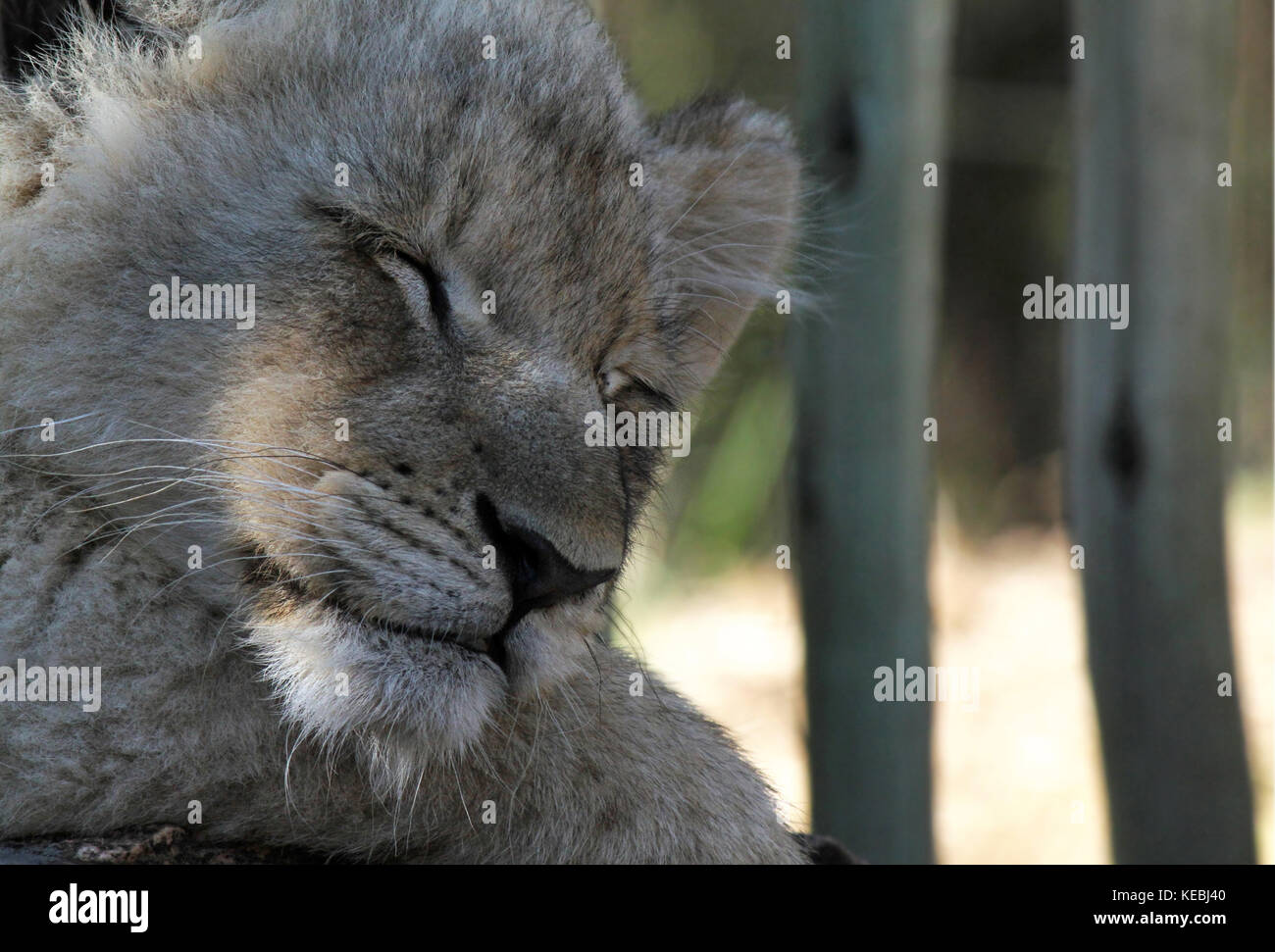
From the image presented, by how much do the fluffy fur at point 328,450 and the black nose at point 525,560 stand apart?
0.02 meters

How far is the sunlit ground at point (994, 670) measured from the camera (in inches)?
360

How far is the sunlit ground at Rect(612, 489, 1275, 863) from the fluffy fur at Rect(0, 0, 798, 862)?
5645 mm

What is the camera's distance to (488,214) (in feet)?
9.69

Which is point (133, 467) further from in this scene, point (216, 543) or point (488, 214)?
point (488, 214)

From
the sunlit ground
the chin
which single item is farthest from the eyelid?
the sunlit ground

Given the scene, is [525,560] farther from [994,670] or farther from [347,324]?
[994,670]

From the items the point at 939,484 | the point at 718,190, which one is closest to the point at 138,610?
the point at 718,190

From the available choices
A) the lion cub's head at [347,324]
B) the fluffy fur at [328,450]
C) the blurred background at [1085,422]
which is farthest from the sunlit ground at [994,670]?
the lion cub's head at [347,324]

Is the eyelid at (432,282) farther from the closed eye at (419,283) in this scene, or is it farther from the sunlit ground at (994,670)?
the sunlit ground at (994,670)

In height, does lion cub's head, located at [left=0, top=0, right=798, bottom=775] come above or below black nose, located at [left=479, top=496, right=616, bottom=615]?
above

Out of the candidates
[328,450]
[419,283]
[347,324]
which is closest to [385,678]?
[328,450]

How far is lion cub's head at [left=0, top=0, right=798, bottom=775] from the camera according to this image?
2598 millimetres

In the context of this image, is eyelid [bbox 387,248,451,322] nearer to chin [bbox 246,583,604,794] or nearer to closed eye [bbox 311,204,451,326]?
closed eye [bbox 311,204,451,326]

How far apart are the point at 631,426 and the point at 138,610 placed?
1.26m
